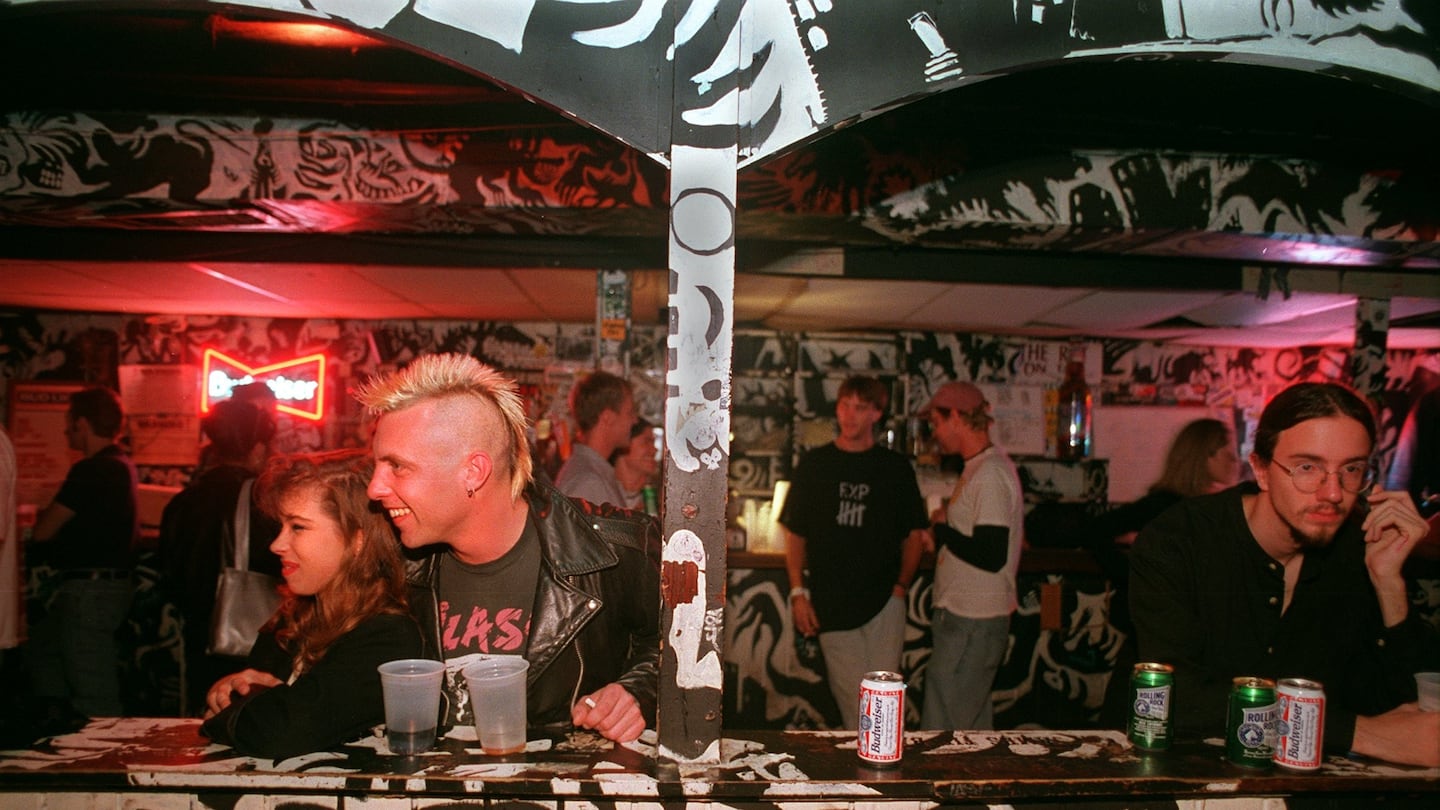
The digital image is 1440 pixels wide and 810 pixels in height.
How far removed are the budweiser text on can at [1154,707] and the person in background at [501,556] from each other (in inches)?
52.1

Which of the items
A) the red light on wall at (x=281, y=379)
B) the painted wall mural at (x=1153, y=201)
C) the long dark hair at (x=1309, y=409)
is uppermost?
the painted wall mural at (x=1153, y=201)

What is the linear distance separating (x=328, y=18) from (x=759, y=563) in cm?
454

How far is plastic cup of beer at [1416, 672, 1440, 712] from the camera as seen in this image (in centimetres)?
209

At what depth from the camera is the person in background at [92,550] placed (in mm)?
4625

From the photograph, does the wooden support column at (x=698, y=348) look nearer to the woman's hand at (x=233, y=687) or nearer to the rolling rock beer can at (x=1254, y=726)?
the woman's hand at (x=233, y=687)

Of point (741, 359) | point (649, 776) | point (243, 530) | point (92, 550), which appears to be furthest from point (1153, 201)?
point (92, 550)

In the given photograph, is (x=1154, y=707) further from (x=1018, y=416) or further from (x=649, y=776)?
(x=1018, y=416)

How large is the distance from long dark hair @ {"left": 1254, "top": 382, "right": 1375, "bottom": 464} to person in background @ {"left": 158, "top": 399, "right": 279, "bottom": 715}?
454 centimetres

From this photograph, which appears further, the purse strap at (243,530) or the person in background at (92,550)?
the person in background at (92,550)

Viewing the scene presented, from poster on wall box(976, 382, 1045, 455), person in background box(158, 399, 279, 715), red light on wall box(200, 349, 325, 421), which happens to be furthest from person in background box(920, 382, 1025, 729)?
red light on wall box(200, 349, 325, 421)

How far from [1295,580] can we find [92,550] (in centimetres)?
605

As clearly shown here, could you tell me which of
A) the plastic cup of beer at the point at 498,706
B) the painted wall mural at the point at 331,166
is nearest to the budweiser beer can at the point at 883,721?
the plastic cup of beer at the point at 498,706

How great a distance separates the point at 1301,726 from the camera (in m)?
1.96

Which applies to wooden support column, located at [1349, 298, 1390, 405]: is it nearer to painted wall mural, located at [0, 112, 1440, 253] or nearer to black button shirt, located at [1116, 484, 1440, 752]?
painted wall mural, located at [0, 112, 1440, 253]
